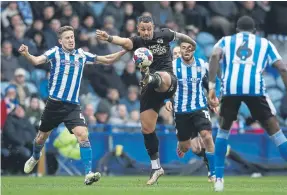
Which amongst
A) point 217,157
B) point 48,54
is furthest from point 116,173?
point 217,157

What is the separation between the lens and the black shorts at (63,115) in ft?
45.1

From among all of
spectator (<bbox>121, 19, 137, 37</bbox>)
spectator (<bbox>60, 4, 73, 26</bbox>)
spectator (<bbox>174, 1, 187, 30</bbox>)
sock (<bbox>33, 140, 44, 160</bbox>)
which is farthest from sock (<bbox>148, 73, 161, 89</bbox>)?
spectator (<bbox>174, 1, 187, 30</bbox>)

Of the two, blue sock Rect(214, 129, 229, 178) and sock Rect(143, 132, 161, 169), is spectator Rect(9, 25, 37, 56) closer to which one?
sock Rect(143, 132, 161, 169)

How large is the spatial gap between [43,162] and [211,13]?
7107 millimetres

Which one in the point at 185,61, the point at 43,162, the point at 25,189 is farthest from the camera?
the point at 43,162

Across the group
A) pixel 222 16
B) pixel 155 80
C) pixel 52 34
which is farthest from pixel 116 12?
pixel 155 80

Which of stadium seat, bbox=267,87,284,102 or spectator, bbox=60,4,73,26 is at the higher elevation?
spectator, bbox=60,4,73,26

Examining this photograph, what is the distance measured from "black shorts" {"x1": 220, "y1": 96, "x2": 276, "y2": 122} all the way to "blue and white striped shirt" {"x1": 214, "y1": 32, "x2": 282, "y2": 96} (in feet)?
0.25

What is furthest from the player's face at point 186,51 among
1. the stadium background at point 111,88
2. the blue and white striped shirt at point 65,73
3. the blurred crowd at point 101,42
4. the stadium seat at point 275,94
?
the stadium seat at point 275,94

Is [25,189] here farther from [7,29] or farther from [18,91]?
[7,29]

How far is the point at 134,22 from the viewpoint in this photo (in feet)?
73.9

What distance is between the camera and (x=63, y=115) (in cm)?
1388

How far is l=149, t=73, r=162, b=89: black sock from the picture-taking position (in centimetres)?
1334

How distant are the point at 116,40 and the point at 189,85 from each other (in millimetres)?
2036
